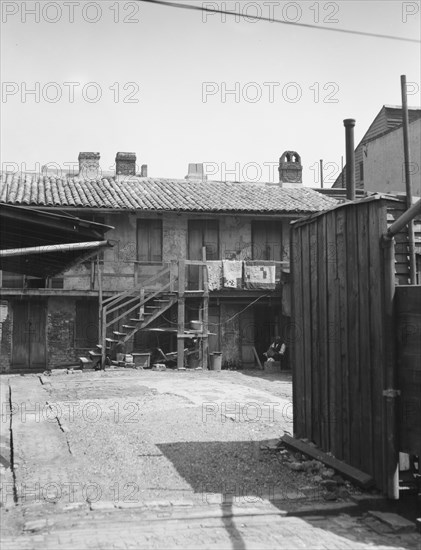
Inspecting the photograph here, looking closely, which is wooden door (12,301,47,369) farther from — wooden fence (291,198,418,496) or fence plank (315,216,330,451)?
fence plank (315,216,330,451)

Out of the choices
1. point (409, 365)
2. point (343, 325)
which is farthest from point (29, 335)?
point (409, 365)

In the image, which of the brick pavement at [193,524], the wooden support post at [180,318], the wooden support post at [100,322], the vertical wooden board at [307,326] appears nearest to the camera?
the brick pavement at [193,524]

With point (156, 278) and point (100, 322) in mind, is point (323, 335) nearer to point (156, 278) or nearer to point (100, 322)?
point (156, 278)

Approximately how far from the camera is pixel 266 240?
75.2ft

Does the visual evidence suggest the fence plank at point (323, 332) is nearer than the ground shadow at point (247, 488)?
No

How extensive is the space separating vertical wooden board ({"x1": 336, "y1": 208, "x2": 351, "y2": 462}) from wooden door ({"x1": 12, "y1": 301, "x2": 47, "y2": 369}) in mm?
16159

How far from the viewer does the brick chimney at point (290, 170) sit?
89.5 feet

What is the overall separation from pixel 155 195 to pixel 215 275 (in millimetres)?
4077

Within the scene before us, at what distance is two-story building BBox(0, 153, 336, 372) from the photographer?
2081 centimetres

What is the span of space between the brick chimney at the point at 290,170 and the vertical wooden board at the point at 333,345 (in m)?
20.4

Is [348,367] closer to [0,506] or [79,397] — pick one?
[0,506]

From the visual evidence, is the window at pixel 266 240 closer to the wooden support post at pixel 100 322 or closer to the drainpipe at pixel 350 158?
the wooden support post at pixel 100 322

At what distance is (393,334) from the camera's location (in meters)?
6.14

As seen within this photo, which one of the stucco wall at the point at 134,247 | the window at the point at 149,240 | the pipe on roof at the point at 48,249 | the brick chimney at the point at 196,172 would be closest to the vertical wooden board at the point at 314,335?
the pipe on roof at the point at 48,249
